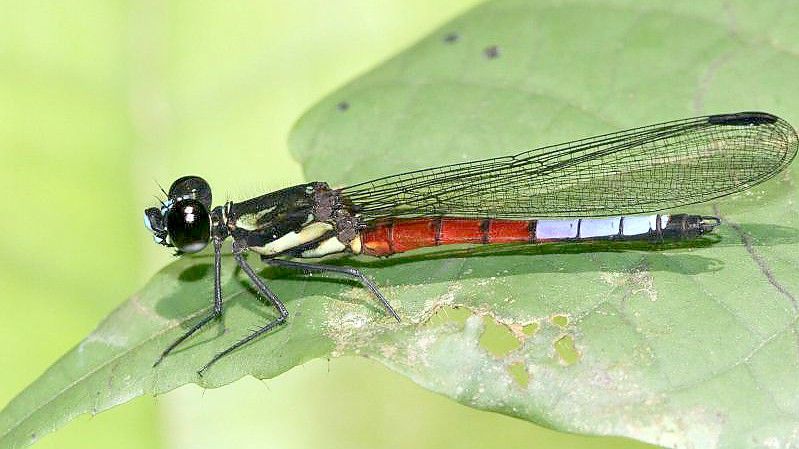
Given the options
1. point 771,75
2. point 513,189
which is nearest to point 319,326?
point 513,189

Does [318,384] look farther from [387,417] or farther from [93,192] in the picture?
[93,192]

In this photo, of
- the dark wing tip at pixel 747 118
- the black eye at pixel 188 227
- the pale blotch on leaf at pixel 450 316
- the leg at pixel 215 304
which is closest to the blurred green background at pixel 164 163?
the leg at pixel 215 304

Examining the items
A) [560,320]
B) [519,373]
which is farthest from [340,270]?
[519,373]

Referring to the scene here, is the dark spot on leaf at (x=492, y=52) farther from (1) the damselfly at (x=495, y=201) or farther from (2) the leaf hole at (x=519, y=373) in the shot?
(2) the leaf hole at (x=519, y=373)

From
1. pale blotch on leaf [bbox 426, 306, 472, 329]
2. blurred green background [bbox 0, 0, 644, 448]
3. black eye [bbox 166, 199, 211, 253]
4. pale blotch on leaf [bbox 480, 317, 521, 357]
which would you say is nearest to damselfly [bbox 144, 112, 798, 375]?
black eye [bbox 166, 199, 211, 253]

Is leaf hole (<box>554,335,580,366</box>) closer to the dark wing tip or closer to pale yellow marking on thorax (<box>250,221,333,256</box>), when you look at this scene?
the dark wing tip

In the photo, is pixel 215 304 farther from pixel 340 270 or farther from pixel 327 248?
pixel 327 248
